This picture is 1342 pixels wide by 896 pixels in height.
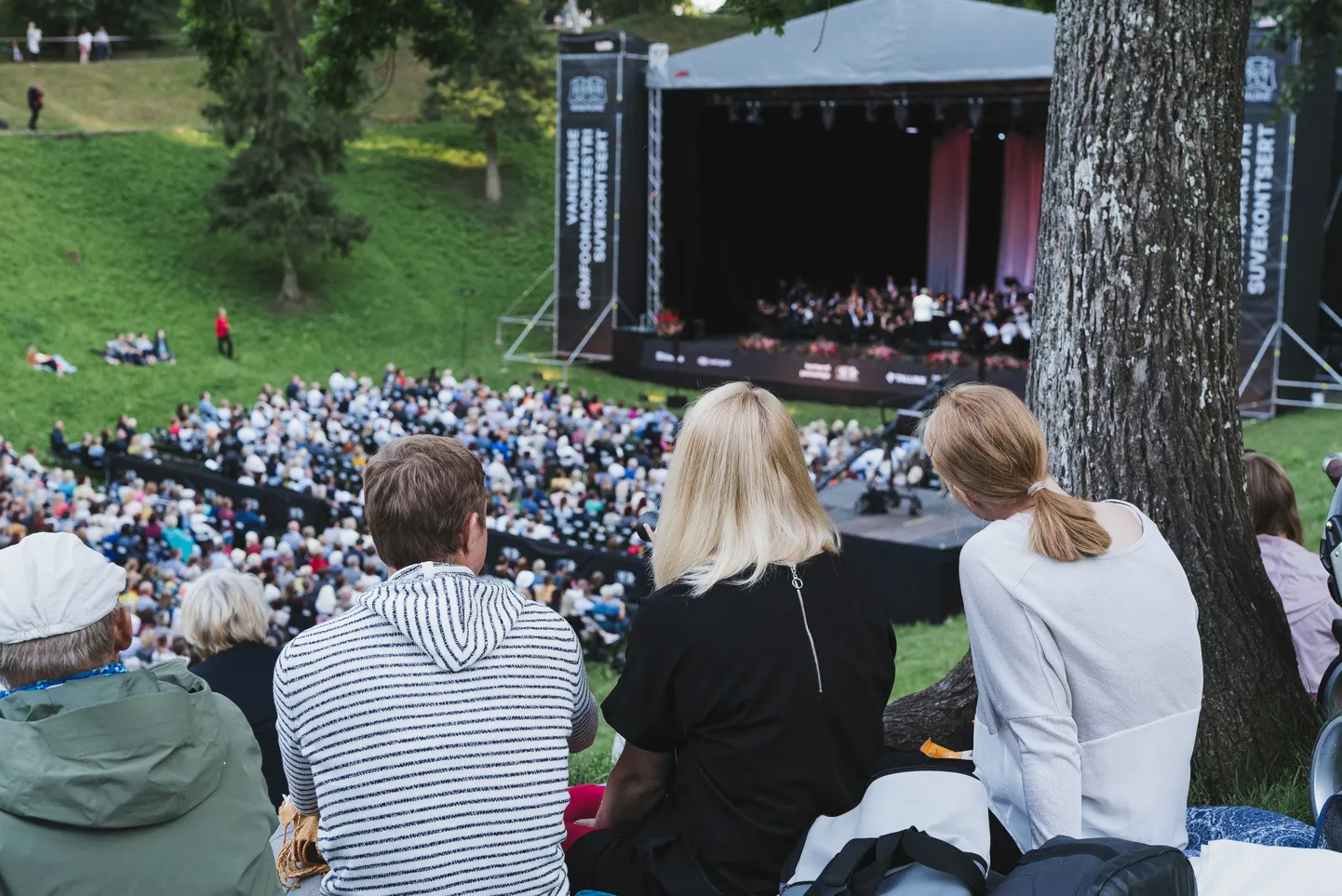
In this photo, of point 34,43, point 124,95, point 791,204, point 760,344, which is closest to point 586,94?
point 791,204

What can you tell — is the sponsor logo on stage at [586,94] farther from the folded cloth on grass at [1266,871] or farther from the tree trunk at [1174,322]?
the folded cloth on grass at [1266,871]

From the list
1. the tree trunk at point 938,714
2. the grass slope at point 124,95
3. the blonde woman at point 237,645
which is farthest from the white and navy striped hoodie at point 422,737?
the grass slope at point 124,95

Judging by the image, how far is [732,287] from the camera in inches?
880

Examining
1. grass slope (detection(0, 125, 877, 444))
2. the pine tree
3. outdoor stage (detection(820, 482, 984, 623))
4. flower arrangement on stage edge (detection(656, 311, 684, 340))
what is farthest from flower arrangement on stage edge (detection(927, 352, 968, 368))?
the pine tree

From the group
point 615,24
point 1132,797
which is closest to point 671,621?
point 1132,797

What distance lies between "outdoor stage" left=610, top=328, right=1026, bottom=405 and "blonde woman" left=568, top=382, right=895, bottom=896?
1495 cm

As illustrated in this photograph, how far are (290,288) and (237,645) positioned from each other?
2365 centimetres

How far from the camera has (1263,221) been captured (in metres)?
15.3

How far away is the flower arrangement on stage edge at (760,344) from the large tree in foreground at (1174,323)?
16.3 m

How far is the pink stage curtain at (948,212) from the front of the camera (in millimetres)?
23250

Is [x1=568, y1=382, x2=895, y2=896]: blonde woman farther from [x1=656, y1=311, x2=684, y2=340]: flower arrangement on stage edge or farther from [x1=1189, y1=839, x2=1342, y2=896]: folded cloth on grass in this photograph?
[x1=656, y1=311, x2=684, y2=340]: flower arrangement on stage edge

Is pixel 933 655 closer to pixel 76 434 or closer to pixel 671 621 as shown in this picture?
pixel 671 621

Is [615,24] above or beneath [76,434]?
above

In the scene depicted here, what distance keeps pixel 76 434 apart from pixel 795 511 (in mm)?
19792
